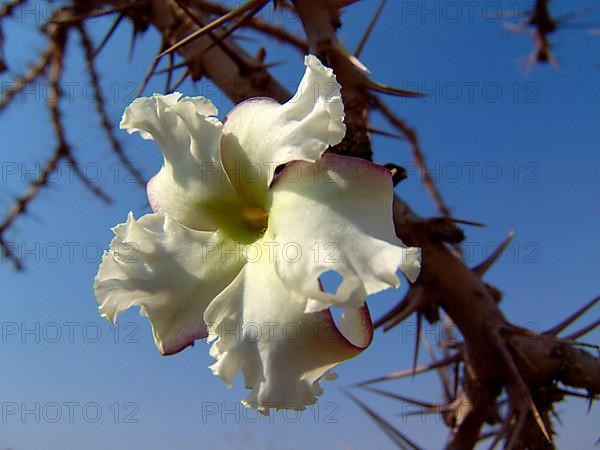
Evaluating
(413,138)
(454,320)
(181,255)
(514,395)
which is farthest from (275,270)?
(413,138)

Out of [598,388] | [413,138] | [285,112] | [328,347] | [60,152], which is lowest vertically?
[328,347]

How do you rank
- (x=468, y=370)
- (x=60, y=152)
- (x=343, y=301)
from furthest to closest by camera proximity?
1. (x=60, y=152)
2. (x=468, y=370)
3. (x=343, y=301)

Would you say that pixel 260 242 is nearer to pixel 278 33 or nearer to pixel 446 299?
pixel 446 299

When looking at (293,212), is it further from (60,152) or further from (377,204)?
(60,152)

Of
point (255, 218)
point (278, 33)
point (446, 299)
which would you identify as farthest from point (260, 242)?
point (278, 33)

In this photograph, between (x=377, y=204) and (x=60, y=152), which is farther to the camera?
(x=60, y=152)

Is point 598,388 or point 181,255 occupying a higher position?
point 598,388

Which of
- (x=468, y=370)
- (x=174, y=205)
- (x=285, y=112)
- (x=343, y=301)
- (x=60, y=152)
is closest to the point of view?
(x=343, y=301)
